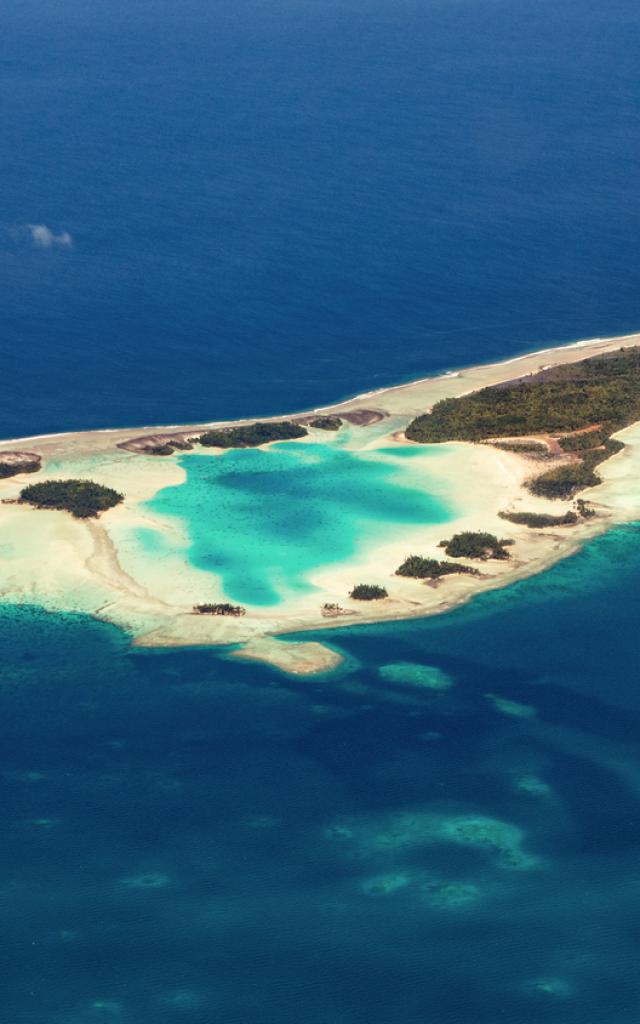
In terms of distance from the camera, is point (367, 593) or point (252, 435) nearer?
point (367, 593)

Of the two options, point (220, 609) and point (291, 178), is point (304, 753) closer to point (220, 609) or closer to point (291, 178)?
point (220, 609)

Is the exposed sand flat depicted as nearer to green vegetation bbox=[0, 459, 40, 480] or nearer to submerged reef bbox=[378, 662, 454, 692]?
green vegetation bbox=[0, 459, 40, 480]

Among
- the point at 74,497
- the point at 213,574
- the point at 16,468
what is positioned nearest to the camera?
the point at 213,574

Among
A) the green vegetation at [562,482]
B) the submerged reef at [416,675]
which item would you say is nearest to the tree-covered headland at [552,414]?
the green vegetation at [562,482]

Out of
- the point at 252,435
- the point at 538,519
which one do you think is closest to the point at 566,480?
the point at 538,519

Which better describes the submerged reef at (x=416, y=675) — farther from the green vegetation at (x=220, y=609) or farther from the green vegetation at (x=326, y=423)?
the green vegetation at (x=326, y=423)

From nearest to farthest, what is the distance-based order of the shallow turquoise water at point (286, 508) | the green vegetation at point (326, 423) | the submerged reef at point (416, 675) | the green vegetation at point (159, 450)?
the submerged reef at point (416, 675), the shallow turquoise water at point (286, 508), the green vegetation at point (159, 450), the green vegetation at point (326, 423)
